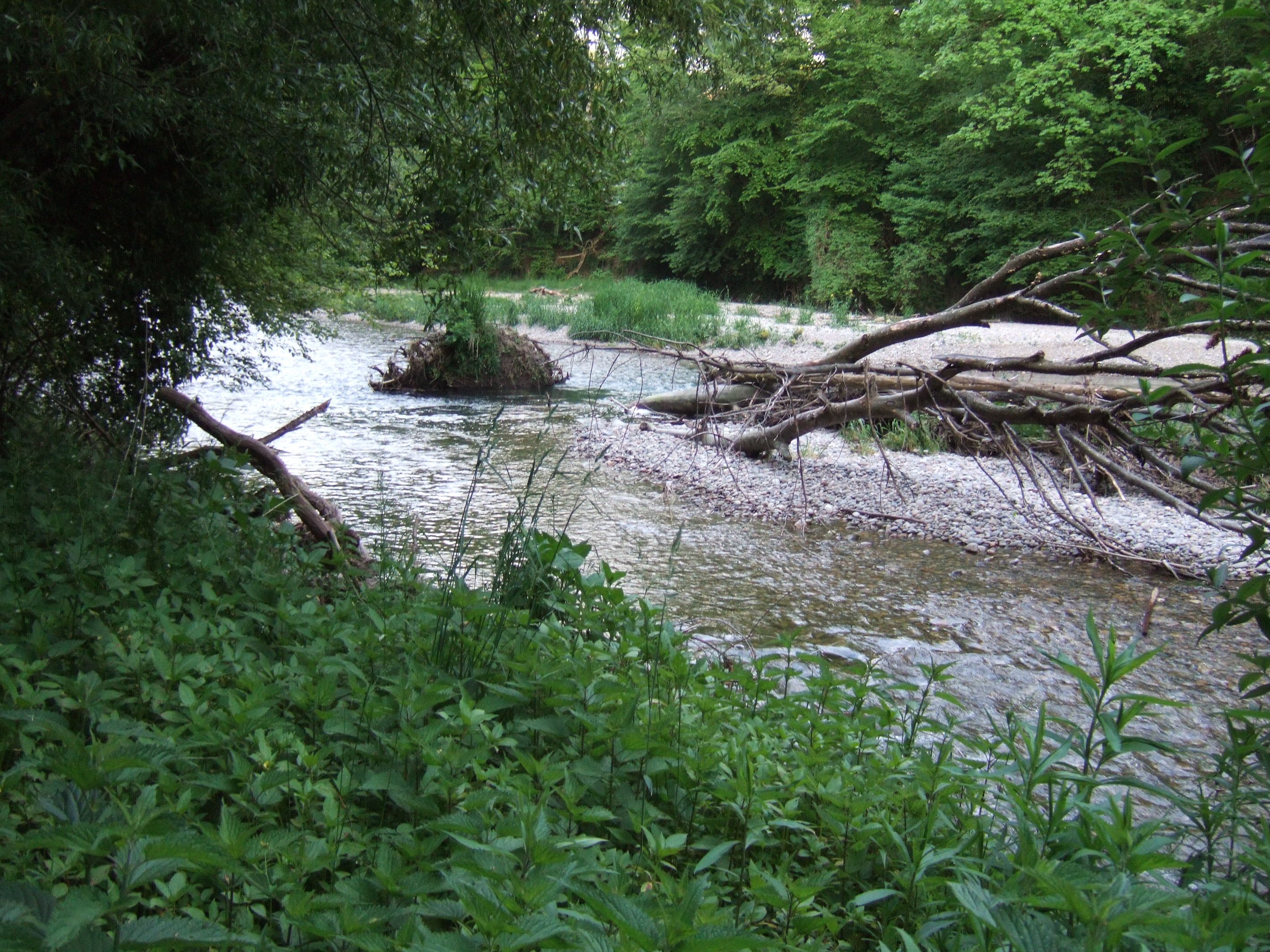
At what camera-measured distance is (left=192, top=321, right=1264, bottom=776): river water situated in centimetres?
420

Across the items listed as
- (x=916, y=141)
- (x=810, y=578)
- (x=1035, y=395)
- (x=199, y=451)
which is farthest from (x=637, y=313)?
(x=916, y=141)

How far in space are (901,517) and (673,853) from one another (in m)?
5.60

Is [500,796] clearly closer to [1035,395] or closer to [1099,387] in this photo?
[1035,395]

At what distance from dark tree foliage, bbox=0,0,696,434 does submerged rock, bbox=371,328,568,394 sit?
24.5ft

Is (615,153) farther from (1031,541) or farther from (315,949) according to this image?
(315,949)

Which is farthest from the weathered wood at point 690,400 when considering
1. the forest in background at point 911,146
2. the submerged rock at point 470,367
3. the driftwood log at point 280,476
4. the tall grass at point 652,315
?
the driftwood log at point 280,476

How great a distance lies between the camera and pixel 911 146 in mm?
27547

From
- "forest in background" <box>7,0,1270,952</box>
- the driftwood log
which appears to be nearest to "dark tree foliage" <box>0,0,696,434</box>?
"forest in background" <box>7,0,1270,952</box>

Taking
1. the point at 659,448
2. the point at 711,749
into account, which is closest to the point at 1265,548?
the point at 711,749

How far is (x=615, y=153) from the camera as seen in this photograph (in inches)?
204

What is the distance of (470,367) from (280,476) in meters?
8.81

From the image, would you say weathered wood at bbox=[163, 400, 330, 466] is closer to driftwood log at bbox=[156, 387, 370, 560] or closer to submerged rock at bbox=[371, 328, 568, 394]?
driftwood log at bbox=[156, 387, 370, 560]

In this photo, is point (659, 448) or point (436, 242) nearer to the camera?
point (436, 242)

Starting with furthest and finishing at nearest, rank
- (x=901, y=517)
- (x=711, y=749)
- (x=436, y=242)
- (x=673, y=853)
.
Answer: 1. (x=901, y=517)
2. (x=436, y=242)
3. (x=711, y=749)
4. (x=673, y=853)
